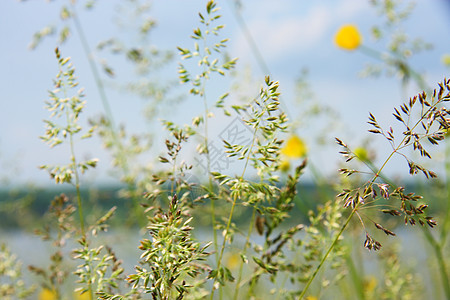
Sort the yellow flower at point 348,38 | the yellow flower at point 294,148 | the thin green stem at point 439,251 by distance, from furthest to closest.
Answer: the yellow flower at point 294,148 → the yellow flower at point 348,38 → the thin green stem at point 439,251

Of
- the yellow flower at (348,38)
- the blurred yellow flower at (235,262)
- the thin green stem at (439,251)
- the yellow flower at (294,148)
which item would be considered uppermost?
the yellow flower at (348,38)

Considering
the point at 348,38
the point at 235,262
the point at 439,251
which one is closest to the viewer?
the point at 439,251

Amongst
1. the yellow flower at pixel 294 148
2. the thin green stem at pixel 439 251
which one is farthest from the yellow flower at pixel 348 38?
the thin green stem at pixel 439 251

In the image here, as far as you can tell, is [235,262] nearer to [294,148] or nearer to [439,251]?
[294,148]

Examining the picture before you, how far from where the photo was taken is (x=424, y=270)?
14.2ft

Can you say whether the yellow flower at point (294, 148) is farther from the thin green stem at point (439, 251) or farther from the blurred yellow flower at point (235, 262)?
the thin green stem at point (439, 251)

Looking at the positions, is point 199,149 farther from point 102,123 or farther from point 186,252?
point 102,123

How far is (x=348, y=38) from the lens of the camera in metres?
2.72

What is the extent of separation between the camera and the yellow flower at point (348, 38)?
2.69 m

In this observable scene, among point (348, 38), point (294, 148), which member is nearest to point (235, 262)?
point (294, 148)

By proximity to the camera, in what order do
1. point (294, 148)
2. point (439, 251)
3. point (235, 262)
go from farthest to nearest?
point (235, 262)
point (294, 148)
point (439, 251)

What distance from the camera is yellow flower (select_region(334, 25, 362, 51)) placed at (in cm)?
269

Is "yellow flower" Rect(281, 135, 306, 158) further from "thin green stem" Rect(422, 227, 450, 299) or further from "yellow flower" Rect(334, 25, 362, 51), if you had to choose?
"thin green stem" Rect(422, 227, 450, 299)

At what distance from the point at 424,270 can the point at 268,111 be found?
4.07 m
